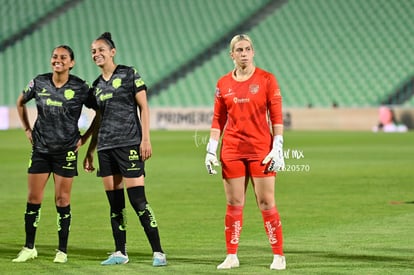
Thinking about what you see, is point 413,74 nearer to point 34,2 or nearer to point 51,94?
point 34,2

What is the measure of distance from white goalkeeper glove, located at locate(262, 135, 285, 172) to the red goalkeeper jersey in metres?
0.12

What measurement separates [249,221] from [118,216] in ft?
12.5

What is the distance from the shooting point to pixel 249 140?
8242 millimetres

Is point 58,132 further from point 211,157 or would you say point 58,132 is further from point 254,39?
point 254,39

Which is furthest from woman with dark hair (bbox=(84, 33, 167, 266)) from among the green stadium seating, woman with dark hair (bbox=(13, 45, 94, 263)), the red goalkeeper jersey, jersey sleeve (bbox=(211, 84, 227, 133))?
the green stadium seating

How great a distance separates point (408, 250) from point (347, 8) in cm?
3909

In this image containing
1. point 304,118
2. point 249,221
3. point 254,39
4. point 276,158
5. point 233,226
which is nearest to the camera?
point 276,158

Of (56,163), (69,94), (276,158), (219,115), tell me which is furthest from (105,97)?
(276,158)

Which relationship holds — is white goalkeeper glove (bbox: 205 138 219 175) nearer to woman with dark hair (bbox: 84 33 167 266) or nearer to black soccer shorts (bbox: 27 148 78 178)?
woman with dark hair (bbox: 84 33 167 266)

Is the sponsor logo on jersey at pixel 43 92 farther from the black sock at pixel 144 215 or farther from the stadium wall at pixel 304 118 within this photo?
the stadium wall at pixel 304 118

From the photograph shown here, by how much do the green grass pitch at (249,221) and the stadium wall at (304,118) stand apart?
643 inches

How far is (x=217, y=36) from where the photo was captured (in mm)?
47500

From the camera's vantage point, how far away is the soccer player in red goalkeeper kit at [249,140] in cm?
817

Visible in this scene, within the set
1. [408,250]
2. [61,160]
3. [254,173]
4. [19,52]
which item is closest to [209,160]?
[254,173]
